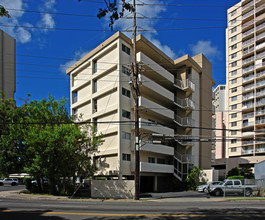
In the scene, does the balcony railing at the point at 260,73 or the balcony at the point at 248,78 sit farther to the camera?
the balcony at the point at 248,78

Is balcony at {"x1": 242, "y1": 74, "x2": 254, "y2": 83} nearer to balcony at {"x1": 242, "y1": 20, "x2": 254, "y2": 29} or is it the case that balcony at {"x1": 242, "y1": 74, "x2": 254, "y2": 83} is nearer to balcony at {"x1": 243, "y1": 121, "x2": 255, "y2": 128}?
balcony at {"x1": 243, "y1": 121, "x2": 255, "y2": 128}

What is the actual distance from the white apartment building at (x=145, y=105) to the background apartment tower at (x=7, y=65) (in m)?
13.1

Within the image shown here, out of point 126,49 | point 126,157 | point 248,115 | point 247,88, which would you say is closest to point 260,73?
point 247,88

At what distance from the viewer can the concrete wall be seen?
21.3 metres

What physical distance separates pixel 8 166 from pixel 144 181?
16.5 m

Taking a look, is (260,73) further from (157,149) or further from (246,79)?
(157,149)

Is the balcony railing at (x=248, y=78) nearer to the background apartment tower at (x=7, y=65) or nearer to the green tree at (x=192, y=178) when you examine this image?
the green tree at (x=192, y=178)

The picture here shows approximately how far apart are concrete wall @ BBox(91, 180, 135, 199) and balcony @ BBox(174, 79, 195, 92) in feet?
57.0

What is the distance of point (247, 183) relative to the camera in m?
24.3

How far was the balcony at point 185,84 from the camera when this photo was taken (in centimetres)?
3357

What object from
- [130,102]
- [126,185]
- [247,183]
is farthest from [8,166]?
[247,183]

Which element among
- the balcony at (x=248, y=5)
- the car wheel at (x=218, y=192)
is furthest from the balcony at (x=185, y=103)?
the balcony at (x=248, y=5)

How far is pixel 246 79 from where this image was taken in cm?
5800

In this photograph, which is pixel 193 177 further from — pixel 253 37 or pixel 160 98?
pixel 253 37
